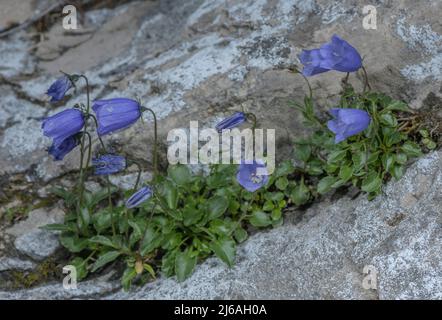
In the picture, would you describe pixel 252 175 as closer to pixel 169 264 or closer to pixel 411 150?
pixel 169 264

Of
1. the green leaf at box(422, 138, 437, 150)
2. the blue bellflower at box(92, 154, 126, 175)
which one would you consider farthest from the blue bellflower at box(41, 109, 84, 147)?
the green leaf at box(422, 138, 437, 150)

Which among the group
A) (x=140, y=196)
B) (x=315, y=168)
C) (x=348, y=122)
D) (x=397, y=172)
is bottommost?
(x=315, y=168)

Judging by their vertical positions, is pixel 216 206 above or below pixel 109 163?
below

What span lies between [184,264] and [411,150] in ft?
4.21

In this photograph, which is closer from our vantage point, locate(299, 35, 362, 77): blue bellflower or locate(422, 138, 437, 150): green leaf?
locate(299, 35, 362, 77): blue bellflower

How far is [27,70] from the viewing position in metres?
5.03

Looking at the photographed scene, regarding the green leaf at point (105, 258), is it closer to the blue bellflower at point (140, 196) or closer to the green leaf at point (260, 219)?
the blue bellflower at point (140, 196)

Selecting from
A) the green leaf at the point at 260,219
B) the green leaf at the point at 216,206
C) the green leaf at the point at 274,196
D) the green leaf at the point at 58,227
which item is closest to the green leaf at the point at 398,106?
the green leaf at the point at 274,196

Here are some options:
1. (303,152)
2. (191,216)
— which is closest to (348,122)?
(303,152)

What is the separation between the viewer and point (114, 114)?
356cm

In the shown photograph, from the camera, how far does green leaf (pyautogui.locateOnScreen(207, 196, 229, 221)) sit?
3912 millimetres

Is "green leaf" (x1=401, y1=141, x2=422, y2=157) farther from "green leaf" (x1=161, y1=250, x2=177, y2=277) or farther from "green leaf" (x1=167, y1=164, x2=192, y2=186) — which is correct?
"green leaf" (x1=161, y1=250, x2=177, y2=277)

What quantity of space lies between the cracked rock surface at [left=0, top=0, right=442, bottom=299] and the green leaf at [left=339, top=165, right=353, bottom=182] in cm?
14

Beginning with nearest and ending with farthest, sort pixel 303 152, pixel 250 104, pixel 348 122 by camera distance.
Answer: pixel 348 122
pixel 303 152
pixel 250 104
